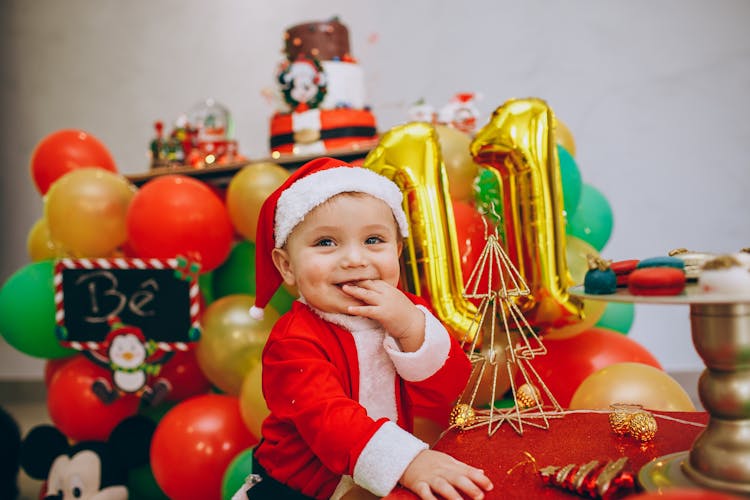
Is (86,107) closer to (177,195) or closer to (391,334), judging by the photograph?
(177,195)

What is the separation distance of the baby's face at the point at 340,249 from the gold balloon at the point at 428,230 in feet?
1.14

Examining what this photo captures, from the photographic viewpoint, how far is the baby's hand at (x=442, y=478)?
73cm

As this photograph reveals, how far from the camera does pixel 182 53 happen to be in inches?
147

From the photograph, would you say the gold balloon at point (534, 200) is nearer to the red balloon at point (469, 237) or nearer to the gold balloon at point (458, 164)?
the red balloon at point (469, 237)

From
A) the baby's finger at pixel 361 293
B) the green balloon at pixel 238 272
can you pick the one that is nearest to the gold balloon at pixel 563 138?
the green balloon at pixel 238 272

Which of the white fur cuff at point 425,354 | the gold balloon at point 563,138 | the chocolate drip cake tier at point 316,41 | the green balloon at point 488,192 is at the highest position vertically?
the chocolate drip cake tier at point 316,41

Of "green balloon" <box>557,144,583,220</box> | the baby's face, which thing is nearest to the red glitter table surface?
the baby's face

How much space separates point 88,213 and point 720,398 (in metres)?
1.83

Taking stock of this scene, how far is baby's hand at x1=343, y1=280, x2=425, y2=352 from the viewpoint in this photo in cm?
98

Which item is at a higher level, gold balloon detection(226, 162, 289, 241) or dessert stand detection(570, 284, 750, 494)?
gold balloon detection(226, 162, 289, 241)

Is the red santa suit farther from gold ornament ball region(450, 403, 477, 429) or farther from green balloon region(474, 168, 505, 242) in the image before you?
green balloon region(474, 168, 505, 242)

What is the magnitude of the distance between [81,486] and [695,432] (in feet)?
5.66

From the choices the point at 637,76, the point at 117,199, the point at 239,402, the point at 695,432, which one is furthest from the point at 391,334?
the point at 637,76

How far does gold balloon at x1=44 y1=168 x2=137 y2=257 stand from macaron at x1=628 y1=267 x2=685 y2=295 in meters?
1.76
